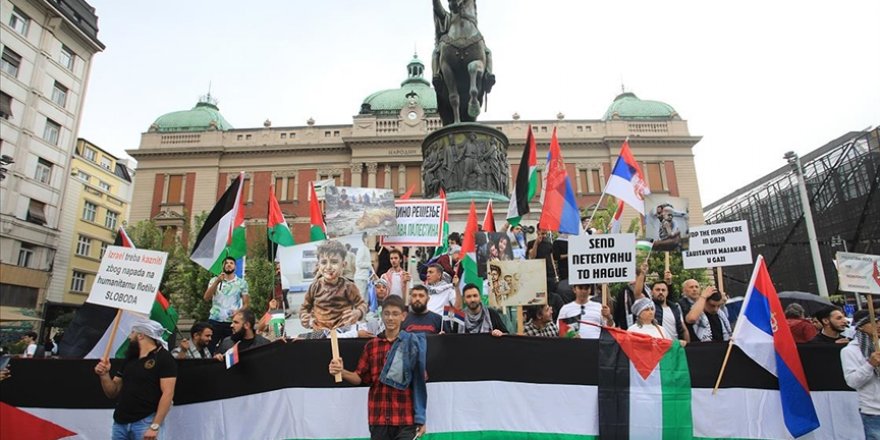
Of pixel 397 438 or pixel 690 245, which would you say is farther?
pixel 690 245

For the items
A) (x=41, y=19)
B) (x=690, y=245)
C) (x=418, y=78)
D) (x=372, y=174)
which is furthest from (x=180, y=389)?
(x=418, y=78)

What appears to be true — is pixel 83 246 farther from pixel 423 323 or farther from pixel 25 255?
pixel 423 323

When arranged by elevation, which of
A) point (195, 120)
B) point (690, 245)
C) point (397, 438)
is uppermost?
point (195, 120)

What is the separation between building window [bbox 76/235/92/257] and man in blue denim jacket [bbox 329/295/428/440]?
144ft

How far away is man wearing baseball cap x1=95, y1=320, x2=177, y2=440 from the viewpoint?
405cm

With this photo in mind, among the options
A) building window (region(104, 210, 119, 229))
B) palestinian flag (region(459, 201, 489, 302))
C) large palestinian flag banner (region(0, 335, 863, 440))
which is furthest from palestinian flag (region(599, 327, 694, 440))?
building window (region(104, 210, 119, 229))

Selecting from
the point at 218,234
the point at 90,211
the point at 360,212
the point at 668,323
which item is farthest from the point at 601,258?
the point at 90,211

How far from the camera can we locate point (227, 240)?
699 centimetres

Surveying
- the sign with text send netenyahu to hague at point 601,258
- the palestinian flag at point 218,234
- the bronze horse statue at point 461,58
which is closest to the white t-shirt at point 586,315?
the sign with text send netenyahu to hague at point 601,258

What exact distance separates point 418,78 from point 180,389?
50090 mm

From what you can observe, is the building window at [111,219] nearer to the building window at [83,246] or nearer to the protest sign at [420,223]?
the building window at [83,246]

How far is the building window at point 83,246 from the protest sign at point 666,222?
43609 millimetres

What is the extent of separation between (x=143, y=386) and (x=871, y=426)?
18.7 ft

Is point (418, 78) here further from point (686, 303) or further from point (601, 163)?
point (686, 303)
